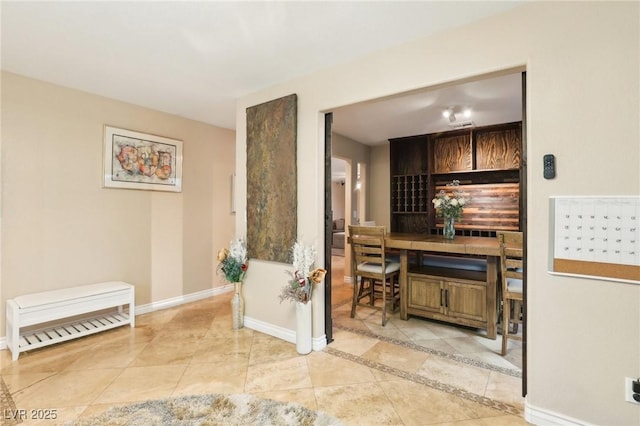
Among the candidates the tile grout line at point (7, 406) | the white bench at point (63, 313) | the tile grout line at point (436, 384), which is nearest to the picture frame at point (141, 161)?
the white bench at point (63, 313)

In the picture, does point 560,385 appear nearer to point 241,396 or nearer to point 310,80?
point 241,396

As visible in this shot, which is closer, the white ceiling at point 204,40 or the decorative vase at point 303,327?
the white ceiling at point 204,40

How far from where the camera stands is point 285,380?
2223 mm

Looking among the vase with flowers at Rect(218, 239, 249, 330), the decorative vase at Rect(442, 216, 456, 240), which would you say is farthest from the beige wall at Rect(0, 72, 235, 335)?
the decorative vase at Rect(442, 216, 456, 240)

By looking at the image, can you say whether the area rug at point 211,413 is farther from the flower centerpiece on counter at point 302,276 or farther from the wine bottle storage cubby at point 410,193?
the wine bottle storage cubby at point 410,193

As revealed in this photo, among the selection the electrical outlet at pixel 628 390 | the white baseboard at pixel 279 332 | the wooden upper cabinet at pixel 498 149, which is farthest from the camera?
the wooden upper cabinet at pixel 498 149

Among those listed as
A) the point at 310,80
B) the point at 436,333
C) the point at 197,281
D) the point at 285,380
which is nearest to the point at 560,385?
the point at 436,333

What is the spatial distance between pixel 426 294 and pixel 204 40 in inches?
125

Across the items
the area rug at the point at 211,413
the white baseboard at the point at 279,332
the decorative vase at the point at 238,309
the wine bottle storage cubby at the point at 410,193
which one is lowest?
the area rug at the point at 211,413

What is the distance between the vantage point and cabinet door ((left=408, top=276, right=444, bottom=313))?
3.20m

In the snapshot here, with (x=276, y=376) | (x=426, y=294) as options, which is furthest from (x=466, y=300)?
(x=276, y=376)

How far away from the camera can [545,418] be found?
174 centimetres

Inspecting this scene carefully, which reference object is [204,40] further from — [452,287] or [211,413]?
[452,287]

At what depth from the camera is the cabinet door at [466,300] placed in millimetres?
2962
